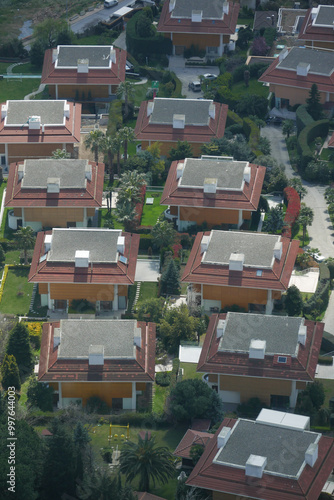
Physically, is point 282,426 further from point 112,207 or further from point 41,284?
point 112,207

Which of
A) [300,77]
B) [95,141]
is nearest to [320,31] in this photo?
[300,77]

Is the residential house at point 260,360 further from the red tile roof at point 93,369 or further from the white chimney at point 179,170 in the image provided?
the white chimney at point 179,170

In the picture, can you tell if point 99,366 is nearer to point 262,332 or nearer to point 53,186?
point 262,332

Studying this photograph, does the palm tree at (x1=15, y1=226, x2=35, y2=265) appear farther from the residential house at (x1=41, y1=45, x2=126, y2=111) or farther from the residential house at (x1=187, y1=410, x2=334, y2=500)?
the residential house at (x1=187, y1=410, x2=334, y2=500)

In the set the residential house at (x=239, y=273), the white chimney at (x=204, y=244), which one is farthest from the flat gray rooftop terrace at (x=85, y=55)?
the residential house at (x=239, y=273)

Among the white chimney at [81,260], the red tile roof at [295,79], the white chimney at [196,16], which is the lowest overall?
the white chimney at [81,260]

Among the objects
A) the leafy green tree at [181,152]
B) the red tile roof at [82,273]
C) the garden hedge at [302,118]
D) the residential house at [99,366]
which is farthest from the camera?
the garden hedge at [302,118]

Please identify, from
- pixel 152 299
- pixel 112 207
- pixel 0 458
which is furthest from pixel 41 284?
pixel 0 458
